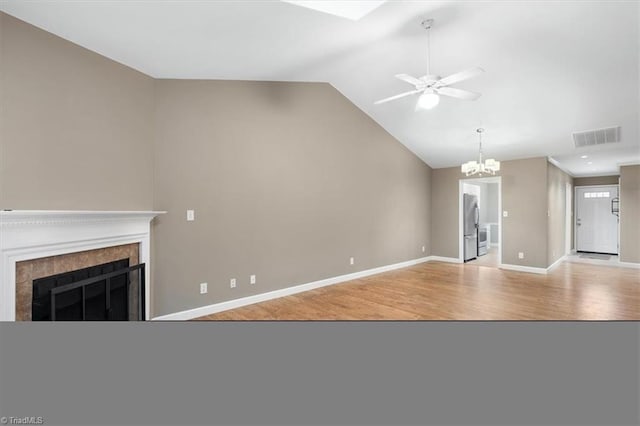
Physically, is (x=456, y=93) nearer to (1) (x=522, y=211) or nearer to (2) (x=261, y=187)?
(2) (x=261, y=187)

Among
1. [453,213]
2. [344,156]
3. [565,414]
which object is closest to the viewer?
[565,414]

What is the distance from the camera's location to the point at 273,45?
2.75 meters

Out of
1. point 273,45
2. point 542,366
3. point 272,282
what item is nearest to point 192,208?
Answer: point 272,282

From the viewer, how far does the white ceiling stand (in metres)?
2.15

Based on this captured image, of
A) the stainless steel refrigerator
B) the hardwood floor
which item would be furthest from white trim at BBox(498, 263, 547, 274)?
the stainless steel refrigerator

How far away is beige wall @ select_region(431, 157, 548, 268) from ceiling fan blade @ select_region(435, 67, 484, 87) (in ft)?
13.0

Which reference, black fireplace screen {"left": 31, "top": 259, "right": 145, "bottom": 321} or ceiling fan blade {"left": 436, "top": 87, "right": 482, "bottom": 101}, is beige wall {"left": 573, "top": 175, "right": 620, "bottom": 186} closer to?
ceiling fan blade {"left": 436, "top": 87, "right": 482, "bottom": 101}

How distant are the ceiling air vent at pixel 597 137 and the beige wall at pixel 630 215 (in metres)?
2.34

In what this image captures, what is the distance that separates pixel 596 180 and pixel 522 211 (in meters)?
3.68

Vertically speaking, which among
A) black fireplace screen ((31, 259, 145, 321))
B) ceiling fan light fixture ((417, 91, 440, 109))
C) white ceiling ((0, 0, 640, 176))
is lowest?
black fireplace screen ((31, 259, 145, 321))

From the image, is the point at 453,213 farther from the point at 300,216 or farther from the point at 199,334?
the point at 199,334

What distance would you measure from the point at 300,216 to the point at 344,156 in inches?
51.0

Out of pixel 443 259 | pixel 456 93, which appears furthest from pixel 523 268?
pixel 456 93

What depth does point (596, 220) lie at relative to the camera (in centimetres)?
734
